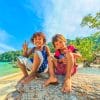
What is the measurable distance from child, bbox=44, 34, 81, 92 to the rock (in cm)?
12

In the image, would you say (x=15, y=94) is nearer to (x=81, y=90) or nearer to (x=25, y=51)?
(x=25, y=51)

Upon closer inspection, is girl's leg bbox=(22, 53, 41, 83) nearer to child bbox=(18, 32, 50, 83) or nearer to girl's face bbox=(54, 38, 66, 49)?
child bbox=(18, 32, 50, 83)

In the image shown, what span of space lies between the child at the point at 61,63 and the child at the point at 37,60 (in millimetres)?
265

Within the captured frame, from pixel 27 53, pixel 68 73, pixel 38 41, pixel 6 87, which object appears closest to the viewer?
pixel 68 73

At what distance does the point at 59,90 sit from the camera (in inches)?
190

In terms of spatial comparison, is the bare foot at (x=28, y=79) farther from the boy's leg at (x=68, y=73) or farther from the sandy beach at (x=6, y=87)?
the sandy beach at (x=6, y=87)

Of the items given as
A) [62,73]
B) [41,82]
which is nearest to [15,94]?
[41,82]

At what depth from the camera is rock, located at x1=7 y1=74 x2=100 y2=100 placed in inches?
189

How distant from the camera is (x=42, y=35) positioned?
5.23 metres

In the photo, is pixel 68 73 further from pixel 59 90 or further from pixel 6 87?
pixel 6 87

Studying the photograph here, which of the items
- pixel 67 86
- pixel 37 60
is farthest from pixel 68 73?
pixel 37 60

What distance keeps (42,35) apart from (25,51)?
469 mm

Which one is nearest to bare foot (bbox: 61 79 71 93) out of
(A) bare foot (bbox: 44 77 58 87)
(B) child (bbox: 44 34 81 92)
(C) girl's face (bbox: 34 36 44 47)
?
(B) child (bbox: 44 34 81 92)

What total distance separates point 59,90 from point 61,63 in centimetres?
45
